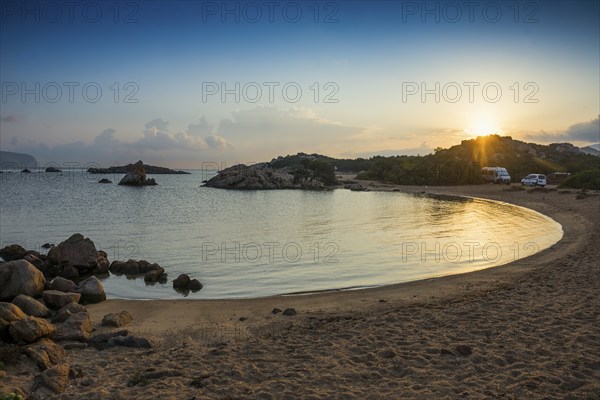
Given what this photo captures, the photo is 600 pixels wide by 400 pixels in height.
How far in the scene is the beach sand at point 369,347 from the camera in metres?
7.93

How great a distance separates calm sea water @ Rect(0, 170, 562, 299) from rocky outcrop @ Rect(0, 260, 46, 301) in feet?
8.37

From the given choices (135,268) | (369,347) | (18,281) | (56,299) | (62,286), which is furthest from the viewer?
(135,268)

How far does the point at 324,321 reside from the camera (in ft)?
39.9

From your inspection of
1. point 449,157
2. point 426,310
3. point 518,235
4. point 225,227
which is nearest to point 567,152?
point 449,157

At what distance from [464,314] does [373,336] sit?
3.29 metres

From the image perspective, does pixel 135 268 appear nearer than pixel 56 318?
No

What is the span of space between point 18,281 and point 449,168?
9105 centimetres

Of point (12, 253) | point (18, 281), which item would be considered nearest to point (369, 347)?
point (18, 281)

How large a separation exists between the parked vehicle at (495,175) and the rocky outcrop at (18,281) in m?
81.7

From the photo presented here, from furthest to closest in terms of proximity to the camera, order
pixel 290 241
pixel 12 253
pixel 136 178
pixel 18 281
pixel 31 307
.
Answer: pixel 136 178 → pixel 290 241 → pixel 12 253 → pixel 18 281 → pixel 31 307

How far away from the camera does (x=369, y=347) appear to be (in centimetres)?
992

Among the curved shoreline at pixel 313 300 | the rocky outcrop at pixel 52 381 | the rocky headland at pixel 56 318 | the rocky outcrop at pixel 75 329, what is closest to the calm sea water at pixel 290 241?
the curved shoreline at pixel 313 300

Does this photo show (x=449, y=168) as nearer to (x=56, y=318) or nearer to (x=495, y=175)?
(x=495, y=175)

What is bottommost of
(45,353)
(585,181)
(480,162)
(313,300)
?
(313,300)
